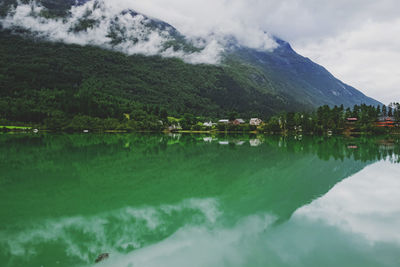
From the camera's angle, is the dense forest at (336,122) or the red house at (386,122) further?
the red house at (386,122)

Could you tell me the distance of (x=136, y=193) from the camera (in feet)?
42.2

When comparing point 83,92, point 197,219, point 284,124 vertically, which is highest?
point 83,92

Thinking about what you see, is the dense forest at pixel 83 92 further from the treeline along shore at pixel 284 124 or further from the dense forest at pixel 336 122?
the dense forest at pixel 336 122

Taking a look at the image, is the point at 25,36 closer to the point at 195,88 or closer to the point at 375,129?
the point at 195,88

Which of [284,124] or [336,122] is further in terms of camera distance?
[284,124]

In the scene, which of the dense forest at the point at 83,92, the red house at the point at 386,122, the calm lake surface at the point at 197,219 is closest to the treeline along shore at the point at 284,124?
the red house at the point at 386,122

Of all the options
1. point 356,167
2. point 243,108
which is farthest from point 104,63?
point 356,167

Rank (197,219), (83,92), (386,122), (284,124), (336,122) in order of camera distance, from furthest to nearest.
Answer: (83,92)
(386,122)
(284,124)
(336,122)
(197,219)

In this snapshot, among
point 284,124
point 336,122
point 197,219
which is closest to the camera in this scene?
point 197,219

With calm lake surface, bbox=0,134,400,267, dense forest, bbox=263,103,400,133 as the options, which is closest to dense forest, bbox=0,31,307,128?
dense forest, bbox=263,103,400,133

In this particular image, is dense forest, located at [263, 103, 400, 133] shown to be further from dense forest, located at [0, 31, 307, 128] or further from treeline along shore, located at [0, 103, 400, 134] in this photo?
dense forest, located at [0, 31, 307, 128]

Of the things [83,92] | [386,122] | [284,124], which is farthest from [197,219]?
[83,92]

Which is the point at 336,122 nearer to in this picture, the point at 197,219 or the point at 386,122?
the point at 386,122

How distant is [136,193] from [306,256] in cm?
826
